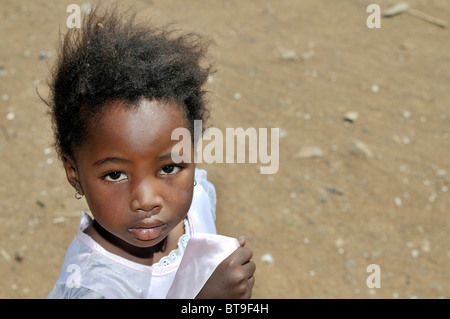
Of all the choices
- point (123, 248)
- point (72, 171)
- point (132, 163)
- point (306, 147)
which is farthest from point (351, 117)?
point (132, 163)

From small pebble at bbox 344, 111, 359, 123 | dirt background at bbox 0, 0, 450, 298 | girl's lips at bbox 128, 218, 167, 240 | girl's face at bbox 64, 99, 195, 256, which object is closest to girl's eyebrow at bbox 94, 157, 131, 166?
girl's face at bbox 64, 99, 195, 256

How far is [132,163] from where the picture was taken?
5.49 ft

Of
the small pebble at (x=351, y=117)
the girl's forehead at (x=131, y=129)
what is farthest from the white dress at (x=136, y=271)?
the small pebble at (x=351, y=117)

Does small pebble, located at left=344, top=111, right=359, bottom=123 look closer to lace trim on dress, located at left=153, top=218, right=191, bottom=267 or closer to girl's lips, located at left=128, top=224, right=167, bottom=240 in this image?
lace trim on dress, located at left=153, top=218, right=191, bottom=267

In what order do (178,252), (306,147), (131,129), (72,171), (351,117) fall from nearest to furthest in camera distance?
(131,129) < (72,171) < (178,252) < (306,147) < (351,117)

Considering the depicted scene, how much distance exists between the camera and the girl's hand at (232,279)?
1.82 meters

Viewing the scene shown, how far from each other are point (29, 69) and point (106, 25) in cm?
317

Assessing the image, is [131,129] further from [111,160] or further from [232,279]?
[232,279]

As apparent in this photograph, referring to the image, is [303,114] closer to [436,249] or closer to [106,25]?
[436,249]

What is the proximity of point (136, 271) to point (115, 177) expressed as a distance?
0.43 meters

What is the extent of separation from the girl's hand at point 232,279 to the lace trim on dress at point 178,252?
0.84 ft

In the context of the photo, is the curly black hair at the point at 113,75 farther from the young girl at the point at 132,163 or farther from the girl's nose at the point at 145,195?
the girl's nose at the point at 145,195

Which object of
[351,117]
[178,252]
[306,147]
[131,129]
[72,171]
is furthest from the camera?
[351,117]

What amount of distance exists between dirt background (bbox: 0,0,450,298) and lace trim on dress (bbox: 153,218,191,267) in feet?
3.68
